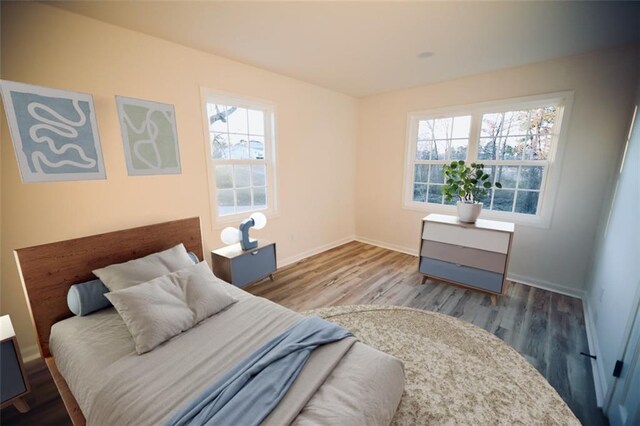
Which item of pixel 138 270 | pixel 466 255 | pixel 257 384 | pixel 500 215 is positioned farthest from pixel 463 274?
pixel 138 270

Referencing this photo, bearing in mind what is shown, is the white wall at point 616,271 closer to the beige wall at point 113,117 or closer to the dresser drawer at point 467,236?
the dresser drawer at point 467,236

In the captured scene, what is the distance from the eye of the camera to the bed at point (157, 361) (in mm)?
1104

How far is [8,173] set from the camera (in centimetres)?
173

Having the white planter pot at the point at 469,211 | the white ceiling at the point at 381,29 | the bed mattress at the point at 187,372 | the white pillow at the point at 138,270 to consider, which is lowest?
the bed mattress at the point at 187,372

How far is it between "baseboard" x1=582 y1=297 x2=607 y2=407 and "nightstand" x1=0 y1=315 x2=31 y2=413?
3.47 meters

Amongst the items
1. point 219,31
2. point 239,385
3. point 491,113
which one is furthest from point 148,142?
point 491,113

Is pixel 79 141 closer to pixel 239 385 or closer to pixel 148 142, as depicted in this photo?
pixel 148 142

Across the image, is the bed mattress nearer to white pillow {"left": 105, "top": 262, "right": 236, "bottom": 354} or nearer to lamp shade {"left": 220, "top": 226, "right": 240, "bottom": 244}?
white pillow {"left": 105, "top": 262, "right": 236, "bottom": 354}

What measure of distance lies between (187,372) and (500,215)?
143 inches

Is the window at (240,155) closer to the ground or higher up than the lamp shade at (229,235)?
higher up

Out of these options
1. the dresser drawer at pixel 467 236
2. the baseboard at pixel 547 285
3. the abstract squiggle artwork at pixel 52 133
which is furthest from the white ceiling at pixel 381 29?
the baseboard at pixel 547 285

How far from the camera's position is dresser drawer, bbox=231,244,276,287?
2662mm

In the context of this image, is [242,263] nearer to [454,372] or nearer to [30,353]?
[30,353]

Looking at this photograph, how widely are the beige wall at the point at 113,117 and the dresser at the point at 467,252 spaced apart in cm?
189
